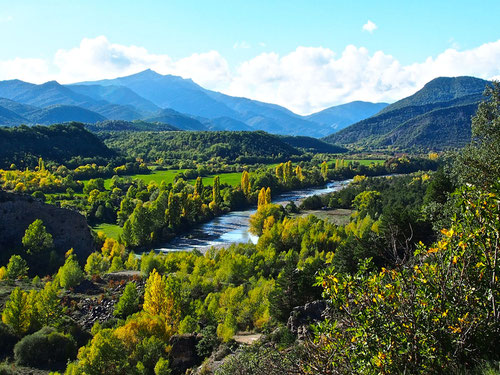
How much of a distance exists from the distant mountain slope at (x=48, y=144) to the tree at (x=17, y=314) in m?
109

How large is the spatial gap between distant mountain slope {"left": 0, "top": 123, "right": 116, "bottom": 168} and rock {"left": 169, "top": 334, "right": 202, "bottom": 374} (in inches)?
4823

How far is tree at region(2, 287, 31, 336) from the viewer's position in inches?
1315

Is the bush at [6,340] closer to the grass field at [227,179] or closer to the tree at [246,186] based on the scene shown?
the tree at [246,186]

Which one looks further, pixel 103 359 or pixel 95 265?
pixel 95 265

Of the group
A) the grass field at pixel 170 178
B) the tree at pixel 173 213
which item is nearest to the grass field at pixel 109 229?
the tree at pixel 173 213

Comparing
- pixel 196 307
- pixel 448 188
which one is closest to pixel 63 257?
pixel 196 307

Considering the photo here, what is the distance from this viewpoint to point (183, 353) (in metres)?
28.2

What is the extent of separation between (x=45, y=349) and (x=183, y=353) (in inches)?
447

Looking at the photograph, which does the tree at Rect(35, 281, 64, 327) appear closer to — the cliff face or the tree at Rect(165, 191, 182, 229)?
the cliff face

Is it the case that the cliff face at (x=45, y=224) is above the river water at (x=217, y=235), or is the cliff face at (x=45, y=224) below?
above

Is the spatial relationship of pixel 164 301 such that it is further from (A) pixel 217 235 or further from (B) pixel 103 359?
(A) pixel 217 235

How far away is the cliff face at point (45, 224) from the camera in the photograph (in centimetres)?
6010

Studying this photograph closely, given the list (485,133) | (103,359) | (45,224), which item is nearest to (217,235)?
(45,224)

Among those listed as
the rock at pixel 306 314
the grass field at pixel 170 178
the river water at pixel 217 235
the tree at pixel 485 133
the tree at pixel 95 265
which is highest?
the tree at pixel 485 133
